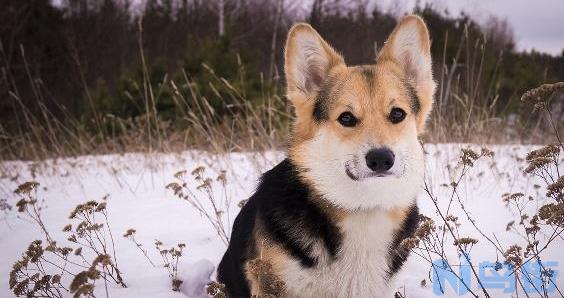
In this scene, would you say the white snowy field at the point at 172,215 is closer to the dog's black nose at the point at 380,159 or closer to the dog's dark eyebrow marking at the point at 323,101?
the dog's black nose at the point at 380,159

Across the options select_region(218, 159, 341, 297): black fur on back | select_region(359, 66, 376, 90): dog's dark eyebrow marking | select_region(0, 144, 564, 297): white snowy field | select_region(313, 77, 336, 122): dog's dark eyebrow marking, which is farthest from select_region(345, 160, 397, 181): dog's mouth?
select_region(0, 144, 564, 297): white snowy field

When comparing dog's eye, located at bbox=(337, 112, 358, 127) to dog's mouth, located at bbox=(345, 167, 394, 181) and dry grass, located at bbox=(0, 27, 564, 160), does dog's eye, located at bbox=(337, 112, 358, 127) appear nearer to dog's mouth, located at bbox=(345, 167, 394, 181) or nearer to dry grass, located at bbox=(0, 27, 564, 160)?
dog's mouth, located at bbox=(345, 167, 394, 181)

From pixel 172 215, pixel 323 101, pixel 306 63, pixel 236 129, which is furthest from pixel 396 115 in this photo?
pixel 236 129

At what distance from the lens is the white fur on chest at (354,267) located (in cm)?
212

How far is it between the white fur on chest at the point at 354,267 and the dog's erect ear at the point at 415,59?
0.84m

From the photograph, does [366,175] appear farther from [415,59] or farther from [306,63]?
[415,59]

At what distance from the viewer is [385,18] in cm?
1708

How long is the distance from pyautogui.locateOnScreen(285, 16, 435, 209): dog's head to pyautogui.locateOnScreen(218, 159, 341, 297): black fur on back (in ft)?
0.38

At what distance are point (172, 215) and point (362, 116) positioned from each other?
9.32 ft

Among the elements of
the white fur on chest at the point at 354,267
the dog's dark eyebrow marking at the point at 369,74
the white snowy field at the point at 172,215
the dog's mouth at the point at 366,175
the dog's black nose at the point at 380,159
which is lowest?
the white snowy field at the point at 172,215

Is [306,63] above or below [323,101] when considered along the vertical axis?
above

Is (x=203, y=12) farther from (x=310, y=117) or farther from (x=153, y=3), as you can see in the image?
(x=310, y=117)

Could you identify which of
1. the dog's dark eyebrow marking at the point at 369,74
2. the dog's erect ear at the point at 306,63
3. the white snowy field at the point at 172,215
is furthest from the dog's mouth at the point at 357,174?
the white snowy field at the point at 172,215

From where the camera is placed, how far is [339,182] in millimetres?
2369
